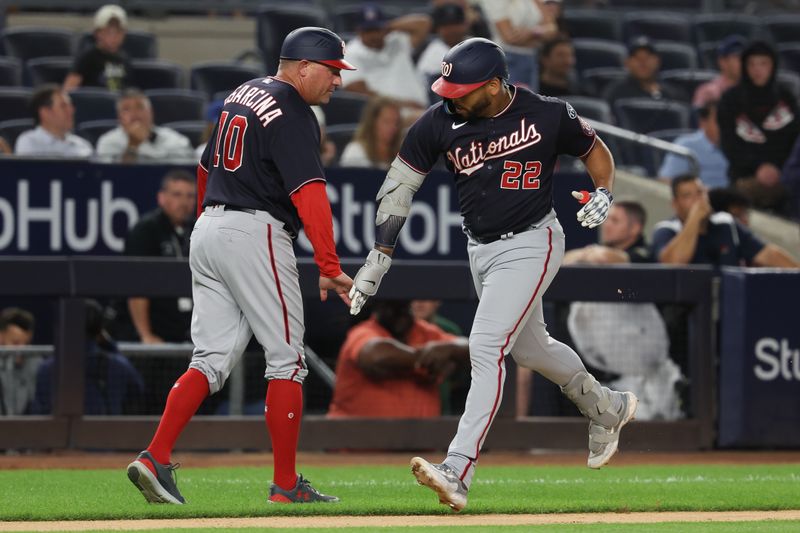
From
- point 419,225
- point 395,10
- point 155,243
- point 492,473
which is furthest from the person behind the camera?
point 395,10

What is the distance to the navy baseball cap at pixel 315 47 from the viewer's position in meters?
5.92

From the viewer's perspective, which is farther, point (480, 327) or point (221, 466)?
point (221, 466)

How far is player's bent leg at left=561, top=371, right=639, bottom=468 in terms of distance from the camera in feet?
20.9

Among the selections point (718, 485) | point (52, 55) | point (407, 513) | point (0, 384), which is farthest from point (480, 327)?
point (52, 55)

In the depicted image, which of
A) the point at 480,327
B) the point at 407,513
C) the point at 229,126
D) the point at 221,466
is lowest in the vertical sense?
the point at 221,466

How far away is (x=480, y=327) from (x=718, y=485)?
1968 mm

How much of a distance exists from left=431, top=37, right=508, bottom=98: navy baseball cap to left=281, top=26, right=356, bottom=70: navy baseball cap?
0.45 metres

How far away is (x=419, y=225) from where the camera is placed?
10.2 meters

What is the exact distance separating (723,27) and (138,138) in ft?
26.5

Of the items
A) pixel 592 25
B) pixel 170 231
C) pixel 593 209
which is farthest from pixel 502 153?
pixel 592 25

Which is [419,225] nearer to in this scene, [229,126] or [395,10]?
[229,126]

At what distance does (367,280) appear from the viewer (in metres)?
5.98

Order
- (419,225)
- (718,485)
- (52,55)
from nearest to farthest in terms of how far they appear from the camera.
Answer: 1. (718,485)
2. (419,225)
3. (52,55)

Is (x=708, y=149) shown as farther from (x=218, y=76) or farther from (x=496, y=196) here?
(x=496, y=196)
